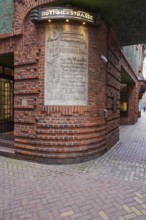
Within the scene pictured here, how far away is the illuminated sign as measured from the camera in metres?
5.20

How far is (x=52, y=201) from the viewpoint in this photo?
11.8 ft

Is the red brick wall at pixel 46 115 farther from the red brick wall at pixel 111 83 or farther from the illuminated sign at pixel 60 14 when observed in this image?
the red brick wall at pixel 111 83

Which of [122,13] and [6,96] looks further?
[6,96]

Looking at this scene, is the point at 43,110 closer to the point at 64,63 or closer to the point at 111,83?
the point at 64,63

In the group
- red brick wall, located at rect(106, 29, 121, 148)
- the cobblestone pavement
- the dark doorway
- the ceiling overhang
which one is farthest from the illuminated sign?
the cobblestone pavement

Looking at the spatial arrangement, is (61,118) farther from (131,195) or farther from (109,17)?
(109,17)

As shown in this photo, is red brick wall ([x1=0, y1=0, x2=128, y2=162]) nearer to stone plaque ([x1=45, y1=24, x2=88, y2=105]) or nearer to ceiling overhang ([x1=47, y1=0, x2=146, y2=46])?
stone plaque ([x1=45, y1=24, x2=88, y2=105])

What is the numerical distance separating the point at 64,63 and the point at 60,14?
121cm

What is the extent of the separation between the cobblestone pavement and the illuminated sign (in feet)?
12.5

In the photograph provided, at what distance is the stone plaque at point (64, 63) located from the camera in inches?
215

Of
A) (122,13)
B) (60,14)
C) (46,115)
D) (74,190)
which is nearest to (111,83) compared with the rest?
(122,13)

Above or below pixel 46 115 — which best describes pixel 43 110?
above

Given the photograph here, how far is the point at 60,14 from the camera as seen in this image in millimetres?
5203

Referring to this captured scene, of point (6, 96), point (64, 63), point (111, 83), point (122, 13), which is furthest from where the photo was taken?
point (6, 96)
